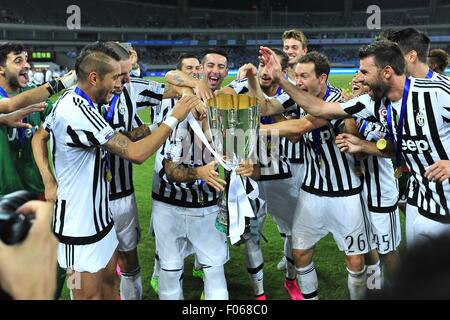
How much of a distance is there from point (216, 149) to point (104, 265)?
39.9 inches

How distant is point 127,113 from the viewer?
11.8 feet

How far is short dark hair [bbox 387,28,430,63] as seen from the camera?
3.25m

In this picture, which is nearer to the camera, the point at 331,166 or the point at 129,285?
the point at 331,166

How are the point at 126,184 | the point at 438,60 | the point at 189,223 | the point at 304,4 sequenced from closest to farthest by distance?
the point at 189,223 → the point at 126,184 → the point at 438,60 → the point at 304,4

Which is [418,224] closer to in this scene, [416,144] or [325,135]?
[416,144]

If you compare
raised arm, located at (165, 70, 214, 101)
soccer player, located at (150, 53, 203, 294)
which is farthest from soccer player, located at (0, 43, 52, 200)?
raised arm, located at (165, 70, 214, 101)

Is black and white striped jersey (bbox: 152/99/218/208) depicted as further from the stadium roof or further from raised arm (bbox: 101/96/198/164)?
the stadium roof

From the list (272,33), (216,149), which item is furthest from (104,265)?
(272,33)

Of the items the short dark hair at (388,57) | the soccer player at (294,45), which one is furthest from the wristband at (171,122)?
the soccer player at (294,45)

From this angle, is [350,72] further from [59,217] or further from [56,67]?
[59,217]

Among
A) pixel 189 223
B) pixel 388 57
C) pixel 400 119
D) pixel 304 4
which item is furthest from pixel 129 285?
pixel 304 4

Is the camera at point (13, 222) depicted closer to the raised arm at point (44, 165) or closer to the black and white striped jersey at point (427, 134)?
the raised arm at point (44, 165)

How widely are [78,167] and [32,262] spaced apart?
166 cm

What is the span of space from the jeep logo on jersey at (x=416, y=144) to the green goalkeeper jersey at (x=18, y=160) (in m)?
2.98
